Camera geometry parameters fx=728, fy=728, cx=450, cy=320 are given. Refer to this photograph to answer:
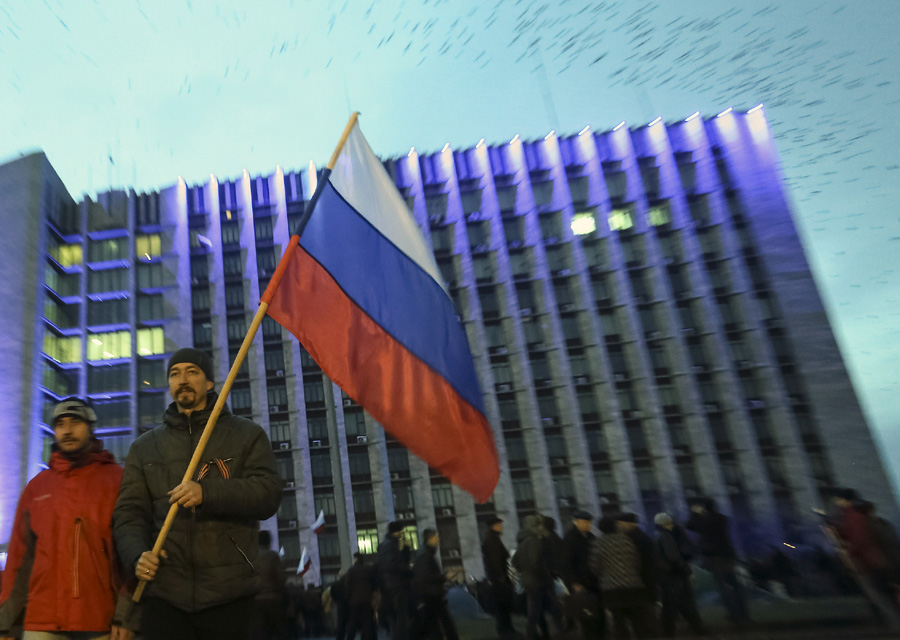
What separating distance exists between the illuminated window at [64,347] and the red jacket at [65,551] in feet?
142

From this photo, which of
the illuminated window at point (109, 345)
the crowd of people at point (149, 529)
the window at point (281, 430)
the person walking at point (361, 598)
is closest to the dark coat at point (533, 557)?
the person walking at point (361, 598)

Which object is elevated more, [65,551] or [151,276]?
[151,276]

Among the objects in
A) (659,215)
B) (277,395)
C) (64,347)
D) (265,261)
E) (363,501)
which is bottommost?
(363,501)

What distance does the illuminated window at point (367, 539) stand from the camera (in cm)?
3953

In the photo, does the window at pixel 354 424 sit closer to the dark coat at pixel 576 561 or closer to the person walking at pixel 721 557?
the person walking at pixel 721 557

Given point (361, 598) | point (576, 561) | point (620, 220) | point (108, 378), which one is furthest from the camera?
point (620, 220)

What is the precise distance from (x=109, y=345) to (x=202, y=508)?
44.3m

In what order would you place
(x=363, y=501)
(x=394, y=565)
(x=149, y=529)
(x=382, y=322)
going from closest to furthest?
(x=149, y=529), (x=382, y=322), (x=394, y=565), (x=363, y=501)

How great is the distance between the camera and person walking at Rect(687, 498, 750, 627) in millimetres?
8367

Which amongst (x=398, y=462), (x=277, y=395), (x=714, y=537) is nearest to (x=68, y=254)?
(x=277, y=395)

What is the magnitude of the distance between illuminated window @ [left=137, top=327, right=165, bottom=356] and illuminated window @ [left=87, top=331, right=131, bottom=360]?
25.3 inches

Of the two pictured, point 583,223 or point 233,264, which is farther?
point 583,223

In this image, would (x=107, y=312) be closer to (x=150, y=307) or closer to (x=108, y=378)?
(x=150, y=307)

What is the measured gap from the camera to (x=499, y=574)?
27.2 feet
